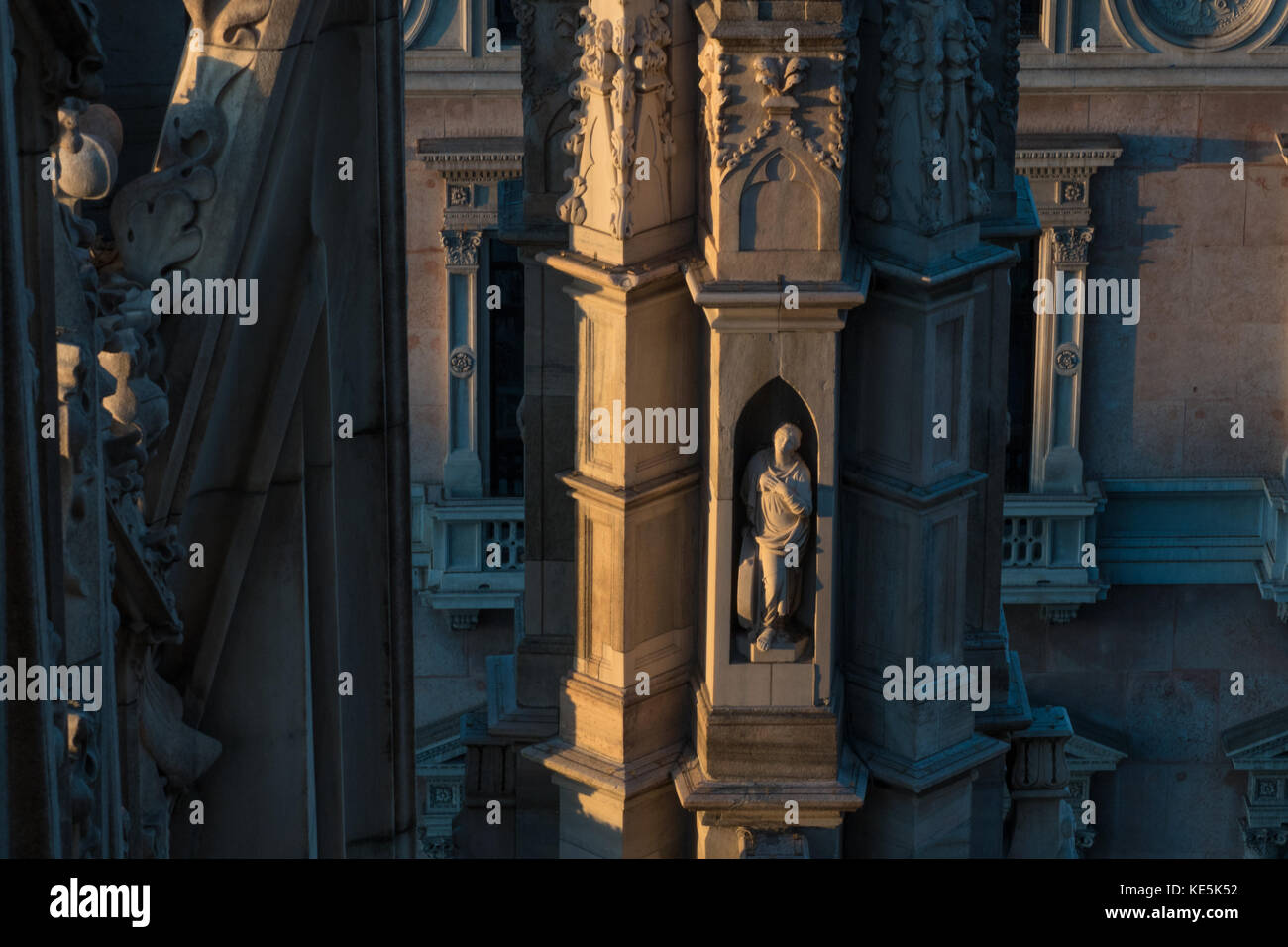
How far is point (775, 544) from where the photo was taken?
12.3 metres

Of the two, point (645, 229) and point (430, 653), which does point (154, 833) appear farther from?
point (430, 653)

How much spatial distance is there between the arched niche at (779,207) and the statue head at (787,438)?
0.75m

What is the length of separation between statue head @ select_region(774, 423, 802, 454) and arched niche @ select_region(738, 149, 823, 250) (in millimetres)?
754

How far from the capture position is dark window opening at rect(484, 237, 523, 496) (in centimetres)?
2592

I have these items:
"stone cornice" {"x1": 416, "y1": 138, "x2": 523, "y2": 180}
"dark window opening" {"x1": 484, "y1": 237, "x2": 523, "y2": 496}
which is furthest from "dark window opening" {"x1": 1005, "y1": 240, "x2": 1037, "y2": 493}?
"stone cornice" {"x1": 416, "y1": 138, "x2": 523, "y2": 180}

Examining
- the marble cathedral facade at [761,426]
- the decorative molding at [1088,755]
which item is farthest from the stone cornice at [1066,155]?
the marble cathedral facade at [761,426]

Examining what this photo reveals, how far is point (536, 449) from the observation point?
14086mm

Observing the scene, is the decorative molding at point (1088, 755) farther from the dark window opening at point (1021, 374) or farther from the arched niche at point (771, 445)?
the arched niche at point (771, 445)

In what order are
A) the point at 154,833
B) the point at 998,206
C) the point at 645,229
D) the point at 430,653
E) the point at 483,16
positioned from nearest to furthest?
the point at 154,833
the point at 645,229
the point at 998,206
the point at 483,16
the point at 430,653

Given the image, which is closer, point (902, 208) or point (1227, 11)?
point (902, 208)

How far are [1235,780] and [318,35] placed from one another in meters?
21.0

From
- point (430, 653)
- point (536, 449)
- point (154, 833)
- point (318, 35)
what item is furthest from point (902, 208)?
point (430, 653)

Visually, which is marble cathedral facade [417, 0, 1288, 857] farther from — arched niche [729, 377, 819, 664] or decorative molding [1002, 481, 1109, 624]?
decorative molding [1002, 481, 1109, 624]

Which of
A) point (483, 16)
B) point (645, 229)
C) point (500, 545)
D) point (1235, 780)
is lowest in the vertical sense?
A: point (1235, 780)
